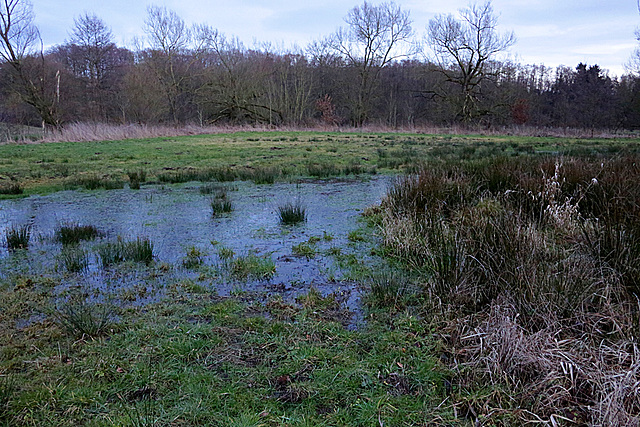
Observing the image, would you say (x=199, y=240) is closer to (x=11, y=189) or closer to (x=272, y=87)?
(x=11, y=189)

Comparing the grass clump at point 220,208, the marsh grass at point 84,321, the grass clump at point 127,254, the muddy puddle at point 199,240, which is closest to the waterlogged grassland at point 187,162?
the muddy puddle at point 199,240

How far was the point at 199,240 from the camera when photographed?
491cm

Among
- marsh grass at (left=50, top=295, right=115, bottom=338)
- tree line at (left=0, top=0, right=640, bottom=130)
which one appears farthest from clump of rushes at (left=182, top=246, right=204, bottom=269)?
tree line at (left=0, top=0, right=640, bottom=130)

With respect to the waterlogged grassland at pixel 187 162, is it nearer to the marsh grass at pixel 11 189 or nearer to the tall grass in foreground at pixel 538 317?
the marsh grass at pixel 11 189

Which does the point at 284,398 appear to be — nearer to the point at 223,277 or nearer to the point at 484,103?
the point at 223,277

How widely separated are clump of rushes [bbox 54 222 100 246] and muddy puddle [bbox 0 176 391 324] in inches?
3.8

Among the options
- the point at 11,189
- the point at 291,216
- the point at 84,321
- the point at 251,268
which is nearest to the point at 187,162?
the point at 11,189

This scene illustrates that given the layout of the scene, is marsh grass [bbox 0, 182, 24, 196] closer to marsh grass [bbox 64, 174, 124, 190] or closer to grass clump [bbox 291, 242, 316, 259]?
marsh grass [bbox 64, 174, 124, 190]

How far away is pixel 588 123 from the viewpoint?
1340 inches

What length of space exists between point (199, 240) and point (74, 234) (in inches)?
54.7

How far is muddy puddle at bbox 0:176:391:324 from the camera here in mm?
3572

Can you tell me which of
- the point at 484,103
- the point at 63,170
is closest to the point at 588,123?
the point at 484,103

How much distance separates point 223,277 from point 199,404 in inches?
70.1

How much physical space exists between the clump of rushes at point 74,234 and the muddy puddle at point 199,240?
0.32 ft
